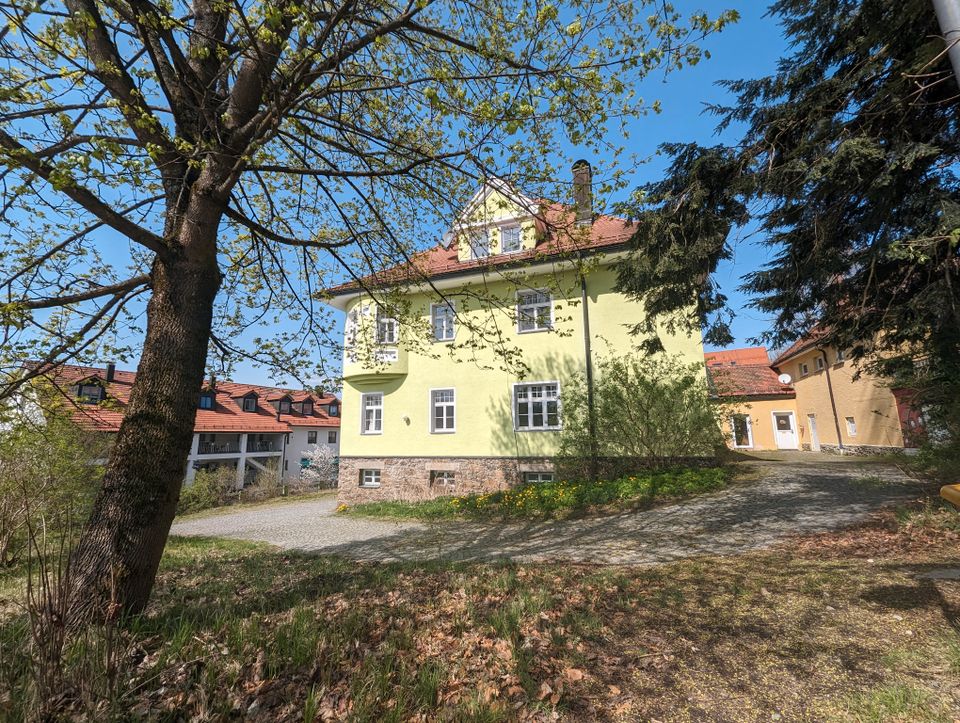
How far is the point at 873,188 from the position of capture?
4.75m

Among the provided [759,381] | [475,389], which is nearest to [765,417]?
[759,381]

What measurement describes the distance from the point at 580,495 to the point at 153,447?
871cm

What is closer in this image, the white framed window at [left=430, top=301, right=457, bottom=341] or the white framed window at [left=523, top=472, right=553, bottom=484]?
the white framed window at [left=523, top=472, right=553, bottom=484]

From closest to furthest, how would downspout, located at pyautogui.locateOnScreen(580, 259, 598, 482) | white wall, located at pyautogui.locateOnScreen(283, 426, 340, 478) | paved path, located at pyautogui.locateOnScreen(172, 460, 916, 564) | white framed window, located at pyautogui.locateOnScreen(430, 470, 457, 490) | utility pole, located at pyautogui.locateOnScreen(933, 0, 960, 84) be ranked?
1. utility pole, located at pyautogui.locateOnScreen(933, 0, 960, 84)
2. paved path, located at pyautogui.locateOnScreen(172, 460, 916, 564)
3. downspout, located at pyautogui.locateOnScreen(580, 259, 598, 482)
4. white framed window, located at pyautogui.locateOnScreen(430, 470, 457, 490)
5. white wall, located at pyautogui.locateOnScreen(283, 426, 340, 478)

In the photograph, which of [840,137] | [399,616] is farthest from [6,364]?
[840,137]

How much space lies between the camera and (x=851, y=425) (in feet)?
59.4

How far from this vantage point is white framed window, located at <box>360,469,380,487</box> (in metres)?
15.8

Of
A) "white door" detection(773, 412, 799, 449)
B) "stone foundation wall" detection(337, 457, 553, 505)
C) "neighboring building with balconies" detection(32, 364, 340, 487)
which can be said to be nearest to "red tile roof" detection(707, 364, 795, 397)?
"white door" detection(773, 412, 799, 449)

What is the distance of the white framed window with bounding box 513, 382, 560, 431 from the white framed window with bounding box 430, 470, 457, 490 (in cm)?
287

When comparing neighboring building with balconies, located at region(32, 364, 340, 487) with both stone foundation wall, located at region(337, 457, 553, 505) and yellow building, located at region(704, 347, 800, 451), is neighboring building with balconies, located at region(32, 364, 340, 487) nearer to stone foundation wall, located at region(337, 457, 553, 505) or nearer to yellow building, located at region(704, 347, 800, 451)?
stone foundation wall, located at region(337, 457, 553, 505)

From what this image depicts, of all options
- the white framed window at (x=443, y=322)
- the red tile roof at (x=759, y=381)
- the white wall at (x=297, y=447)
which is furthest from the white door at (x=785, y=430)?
the white wall at (x=297, y=447)

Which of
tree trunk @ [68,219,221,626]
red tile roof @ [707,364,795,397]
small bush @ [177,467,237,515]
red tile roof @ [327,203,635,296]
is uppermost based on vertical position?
red tile roof @ [707,364,795,397]

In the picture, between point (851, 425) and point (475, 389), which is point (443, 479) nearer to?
point (475, 389)

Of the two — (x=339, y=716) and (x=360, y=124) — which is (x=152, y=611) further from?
(x=360, y=124)
